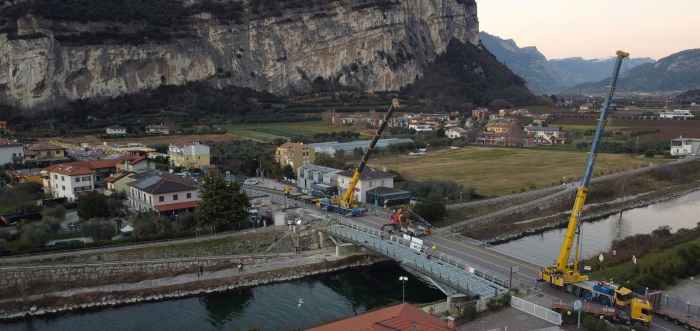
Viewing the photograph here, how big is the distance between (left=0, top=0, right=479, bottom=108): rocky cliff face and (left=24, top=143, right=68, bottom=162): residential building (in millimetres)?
31226

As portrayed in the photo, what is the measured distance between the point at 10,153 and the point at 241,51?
51.4m

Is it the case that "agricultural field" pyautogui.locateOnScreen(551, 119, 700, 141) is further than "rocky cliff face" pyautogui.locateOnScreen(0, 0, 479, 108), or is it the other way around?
"rocky cliff face" pyautogui.locateOnScreen(0, 0, 479, 108)

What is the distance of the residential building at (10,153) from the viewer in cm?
3950

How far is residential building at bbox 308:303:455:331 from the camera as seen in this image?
1121cm

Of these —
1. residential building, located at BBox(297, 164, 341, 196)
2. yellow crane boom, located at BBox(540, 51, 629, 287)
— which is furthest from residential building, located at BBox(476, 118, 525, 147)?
yellow crane boom, located at BBox(540, 51, 629, 287)

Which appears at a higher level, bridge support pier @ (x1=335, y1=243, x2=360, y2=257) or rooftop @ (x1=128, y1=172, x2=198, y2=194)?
rooftop @ (x1=128, y1=172, x2=198, y2=194)

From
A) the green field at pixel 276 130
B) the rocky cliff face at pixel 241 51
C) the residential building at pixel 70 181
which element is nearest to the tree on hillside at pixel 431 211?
the residential building at pixel 70 181

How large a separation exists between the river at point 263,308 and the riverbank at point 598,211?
295 inches

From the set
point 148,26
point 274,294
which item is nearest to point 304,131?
point 148,26

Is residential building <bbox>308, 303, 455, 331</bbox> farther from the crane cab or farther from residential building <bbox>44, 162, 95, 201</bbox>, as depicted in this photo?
residential building <bbox>44, 162, 95, 201</bbox>

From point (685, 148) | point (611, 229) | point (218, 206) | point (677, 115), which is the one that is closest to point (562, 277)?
point (611, 229)

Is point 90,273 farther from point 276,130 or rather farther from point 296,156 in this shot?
point 276,130

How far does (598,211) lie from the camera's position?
3284cm

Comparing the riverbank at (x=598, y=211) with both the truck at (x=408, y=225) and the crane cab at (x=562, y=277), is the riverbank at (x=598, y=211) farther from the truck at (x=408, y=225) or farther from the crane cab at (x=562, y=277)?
the crane cab at (x=562, y=277)
